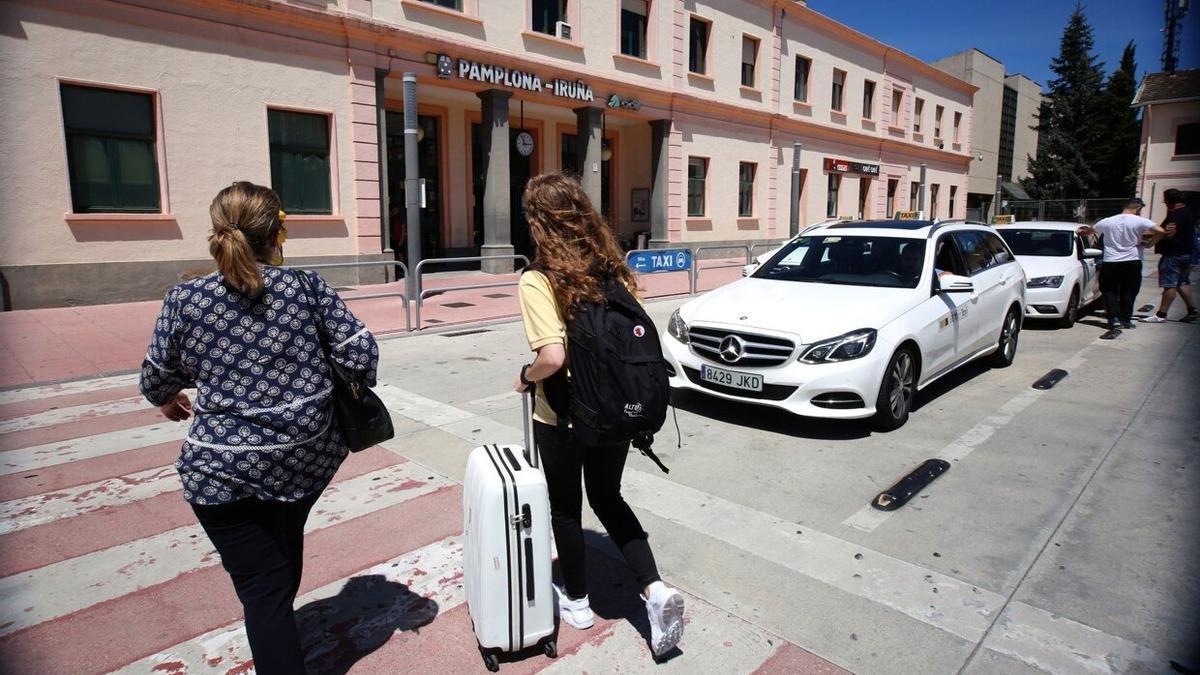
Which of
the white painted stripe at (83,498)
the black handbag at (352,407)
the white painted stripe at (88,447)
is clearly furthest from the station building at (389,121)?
the black handbag at (352,407)

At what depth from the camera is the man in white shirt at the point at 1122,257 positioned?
31.3ft

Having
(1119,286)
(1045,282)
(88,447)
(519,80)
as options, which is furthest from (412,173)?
(1119,286)

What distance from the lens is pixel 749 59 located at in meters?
24.5

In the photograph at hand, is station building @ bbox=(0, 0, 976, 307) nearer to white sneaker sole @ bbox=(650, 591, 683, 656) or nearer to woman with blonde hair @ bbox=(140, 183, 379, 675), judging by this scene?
woman with blonde hair @ bbox=(140, 183, 379, 675)

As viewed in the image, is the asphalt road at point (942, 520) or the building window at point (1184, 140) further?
the building window at point (1184, 140)

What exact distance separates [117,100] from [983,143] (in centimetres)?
4743

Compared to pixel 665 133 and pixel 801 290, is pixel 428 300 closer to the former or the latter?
pixel 801 290

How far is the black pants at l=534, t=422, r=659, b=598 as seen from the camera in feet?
8.75

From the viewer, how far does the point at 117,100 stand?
38.8 ft

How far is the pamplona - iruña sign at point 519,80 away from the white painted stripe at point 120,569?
13.5 meters

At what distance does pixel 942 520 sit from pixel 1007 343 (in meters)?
4.72

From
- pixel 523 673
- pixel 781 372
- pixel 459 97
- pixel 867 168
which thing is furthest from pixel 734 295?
pixel 867 168

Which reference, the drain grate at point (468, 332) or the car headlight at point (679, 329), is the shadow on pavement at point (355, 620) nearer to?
the car headlight at point (679, 329)

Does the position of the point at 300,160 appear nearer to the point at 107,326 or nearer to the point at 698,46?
the point at 107,326
